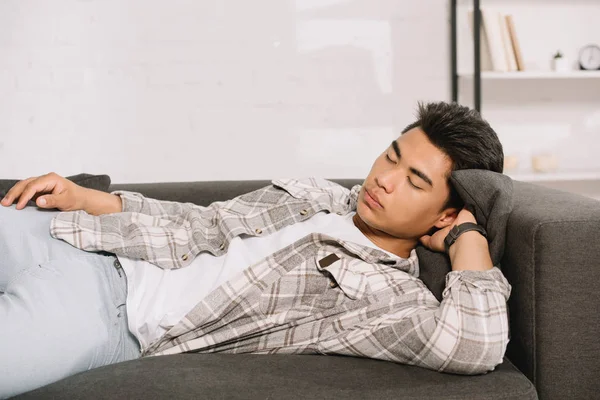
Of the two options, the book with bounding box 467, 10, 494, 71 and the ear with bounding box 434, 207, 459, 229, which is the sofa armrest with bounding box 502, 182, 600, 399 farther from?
the book with bounding box 467, 10, 494, 71

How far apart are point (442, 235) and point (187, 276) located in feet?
2.02

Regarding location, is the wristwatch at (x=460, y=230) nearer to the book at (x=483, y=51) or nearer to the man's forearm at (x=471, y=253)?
the man's forearm at (x=471, y=253)

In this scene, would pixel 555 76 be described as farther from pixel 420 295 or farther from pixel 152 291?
pixel 152 291

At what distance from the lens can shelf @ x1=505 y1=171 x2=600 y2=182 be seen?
3.33 metres

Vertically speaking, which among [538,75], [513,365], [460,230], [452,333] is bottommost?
[513,365]

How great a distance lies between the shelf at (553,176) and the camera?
3.33 metres

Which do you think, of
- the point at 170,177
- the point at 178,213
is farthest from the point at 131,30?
the point at 178,213

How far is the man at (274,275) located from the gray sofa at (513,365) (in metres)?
0.05

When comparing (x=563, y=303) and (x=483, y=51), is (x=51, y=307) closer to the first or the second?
(x=563, y=303)

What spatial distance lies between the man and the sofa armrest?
0.08 m

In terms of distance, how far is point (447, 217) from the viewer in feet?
5.92

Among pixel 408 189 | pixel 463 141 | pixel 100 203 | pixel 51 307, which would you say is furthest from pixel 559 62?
pixel 51 307

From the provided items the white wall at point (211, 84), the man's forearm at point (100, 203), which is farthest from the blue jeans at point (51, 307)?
the white wall at point (211, 84)

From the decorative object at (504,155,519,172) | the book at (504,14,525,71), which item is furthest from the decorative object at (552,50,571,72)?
the decorative object at (504,155,519,172)
